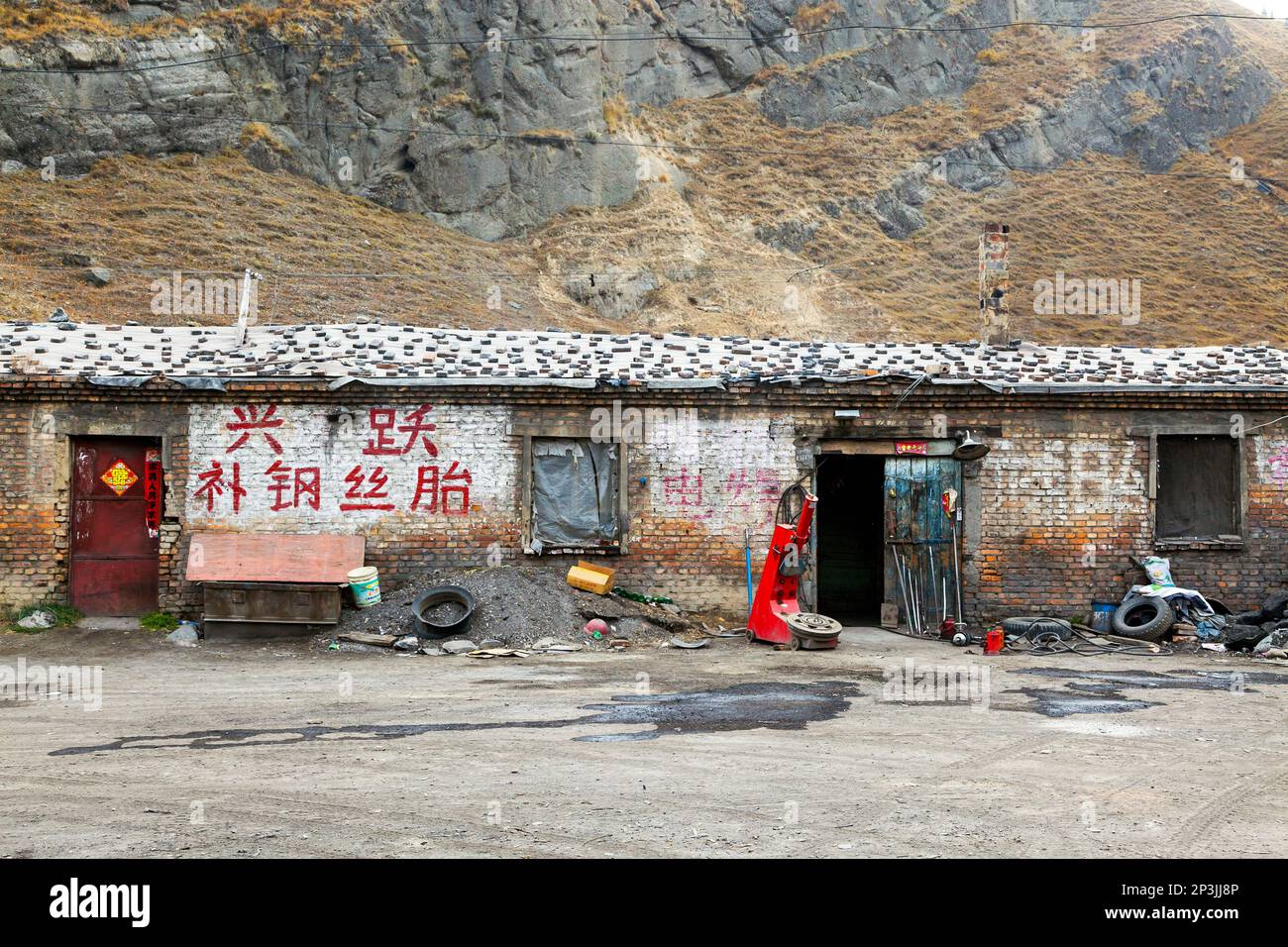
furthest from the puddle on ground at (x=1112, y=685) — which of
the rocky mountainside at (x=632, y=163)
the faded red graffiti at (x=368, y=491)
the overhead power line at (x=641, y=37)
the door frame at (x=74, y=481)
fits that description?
the overhead power line at (x=641, y=37)

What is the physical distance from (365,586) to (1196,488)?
36.6 feet

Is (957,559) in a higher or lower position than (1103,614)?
higher

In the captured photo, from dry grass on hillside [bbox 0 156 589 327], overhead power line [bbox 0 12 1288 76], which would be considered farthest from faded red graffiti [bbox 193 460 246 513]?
overhead power line [bbox 0 12 1288 76]

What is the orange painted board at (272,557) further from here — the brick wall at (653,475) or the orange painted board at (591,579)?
the orange painted board at (591,579)

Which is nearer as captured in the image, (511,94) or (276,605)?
(276,605)

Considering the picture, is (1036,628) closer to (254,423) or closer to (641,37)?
(254,423)

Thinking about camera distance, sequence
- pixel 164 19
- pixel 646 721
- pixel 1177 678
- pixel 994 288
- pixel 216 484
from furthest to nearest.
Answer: pixel 164 19 → pixel 994 288 → pixel 216 484 → pixel 1177 678 → pixel 646 721

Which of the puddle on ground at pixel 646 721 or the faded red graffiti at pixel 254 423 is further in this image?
the faded red graffiti at pixel 254 423

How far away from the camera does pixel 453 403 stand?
14359 millimetres

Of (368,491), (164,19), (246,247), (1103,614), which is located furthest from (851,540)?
(164,19)

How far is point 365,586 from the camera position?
44.5 feet

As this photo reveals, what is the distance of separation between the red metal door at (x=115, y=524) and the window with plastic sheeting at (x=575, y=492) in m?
4.97

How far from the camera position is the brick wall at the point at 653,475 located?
14023 millimetres

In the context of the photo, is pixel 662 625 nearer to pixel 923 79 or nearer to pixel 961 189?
pixel 961 189
